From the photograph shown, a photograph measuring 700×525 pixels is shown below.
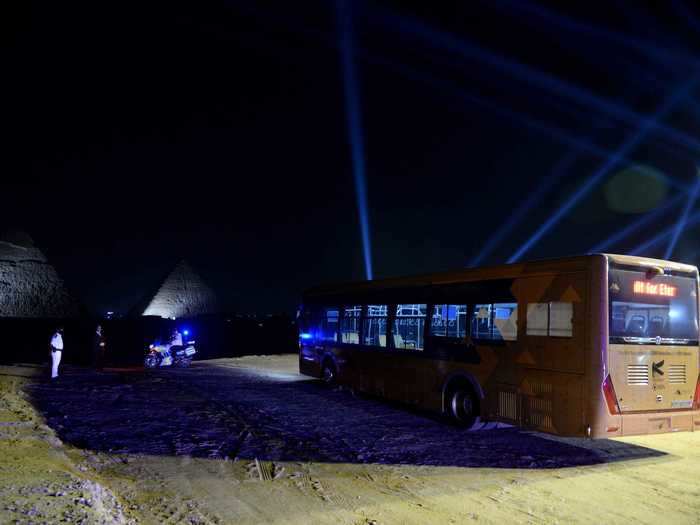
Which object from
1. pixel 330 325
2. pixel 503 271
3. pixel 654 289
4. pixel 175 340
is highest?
pixel 503 271

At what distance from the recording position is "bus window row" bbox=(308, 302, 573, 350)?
8.29 metres

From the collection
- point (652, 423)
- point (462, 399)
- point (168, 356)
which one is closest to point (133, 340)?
point (168, 356)

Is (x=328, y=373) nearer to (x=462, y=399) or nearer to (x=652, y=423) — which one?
(x=462, y=399)

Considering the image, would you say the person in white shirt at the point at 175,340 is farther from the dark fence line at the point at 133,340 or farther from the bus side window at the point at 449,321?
the bus side window at the point at 449,321

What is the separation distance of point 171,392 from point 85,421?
15.1 feet

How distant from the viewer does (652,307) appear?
820cm

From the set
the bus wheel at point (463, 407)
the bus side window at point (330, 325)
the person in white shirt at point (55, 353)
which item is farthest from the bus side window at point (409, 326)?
the person in white shirt at point (55, 353)

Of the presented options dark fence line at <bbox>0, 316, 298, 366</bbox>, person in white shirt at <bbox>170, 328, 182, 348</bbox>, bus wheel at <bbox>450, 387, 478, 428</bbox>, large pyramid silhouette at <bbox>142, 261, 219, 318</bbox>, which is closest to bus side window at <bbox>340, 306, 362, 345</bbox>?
bus wheel at <bbox>450, 387, 478, 428</bbox>

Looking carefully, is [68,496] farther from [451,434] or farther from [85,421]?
[451,434]

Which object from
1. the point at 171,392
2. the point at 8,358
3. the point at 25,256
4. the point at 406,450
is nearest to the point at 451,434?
the point at 406,450

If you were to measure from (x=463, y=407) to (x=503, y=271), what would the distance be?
8.36ft

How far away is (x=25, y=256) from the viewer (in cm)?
6875

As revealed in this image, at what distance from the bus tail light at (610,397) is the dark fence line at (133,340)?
20.6 meters

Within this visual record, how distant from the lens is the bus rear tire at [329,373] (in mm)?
14977
